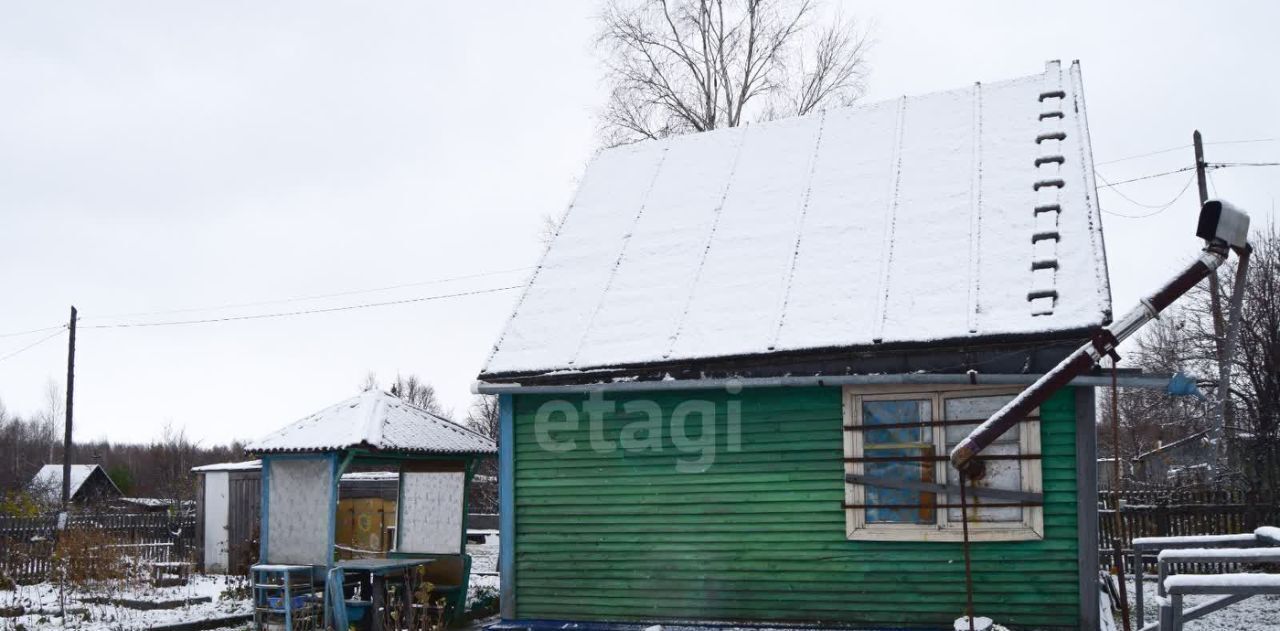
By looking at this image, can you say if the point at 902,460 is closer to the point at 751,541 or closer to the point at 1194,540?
the point at 751,541

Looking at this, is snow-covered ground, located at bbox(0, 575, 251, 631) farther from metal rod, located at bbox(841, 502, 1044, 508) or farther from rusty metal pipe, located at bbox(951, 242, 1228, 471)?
rusty metal pipe, located at bbox(951, 242, 1228, 471)

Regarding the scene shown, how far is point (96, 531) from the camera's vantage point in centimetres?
1666

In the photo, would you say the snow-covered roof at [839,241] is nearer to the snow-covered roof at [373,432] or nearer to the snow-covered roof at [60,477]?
the snow-covered roof at [373,432]

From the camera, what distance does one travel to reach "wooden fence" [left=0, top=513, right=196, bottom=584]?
695 inches

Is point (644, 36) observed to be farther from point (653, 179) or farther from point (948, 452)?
point (948, 452)

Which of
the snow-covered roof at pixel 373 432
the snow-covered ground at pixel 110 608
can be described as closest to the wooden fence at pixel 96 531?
the snow-covered ground at pixel 110 608

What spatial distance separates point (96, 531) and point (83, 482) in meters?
34.4

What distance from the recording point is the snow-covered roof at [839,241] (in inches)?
344

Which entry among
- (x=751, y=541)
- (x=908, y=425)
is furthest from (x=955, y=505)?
(x=751, y=541)

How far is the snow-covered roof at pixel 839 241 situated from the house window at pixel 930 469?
0.63 metres

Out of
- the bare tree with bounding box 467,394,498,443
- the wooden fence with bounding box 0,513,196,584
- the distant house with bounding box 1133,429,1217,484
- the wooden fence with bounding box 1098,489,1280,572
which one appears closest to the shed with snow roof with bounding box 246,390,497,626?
the wooden fence with bounding box 0,513,196,584

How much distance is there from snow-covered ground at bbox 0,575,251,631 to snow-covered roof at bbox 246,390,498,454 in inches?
110

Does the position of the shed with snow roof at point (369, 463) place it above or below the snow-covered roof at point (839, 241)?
below

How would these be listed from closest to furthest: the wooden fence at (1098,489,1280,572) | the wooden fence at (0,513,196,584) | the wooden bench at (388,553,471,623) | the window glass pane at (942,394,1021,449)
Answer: the window glass pane at (942,394,1021,449)
the wooden bench at (388,553,471,623)
the wooden fence at (1098,489,1280,572)
the wooden fence at (0,513,196,584)
